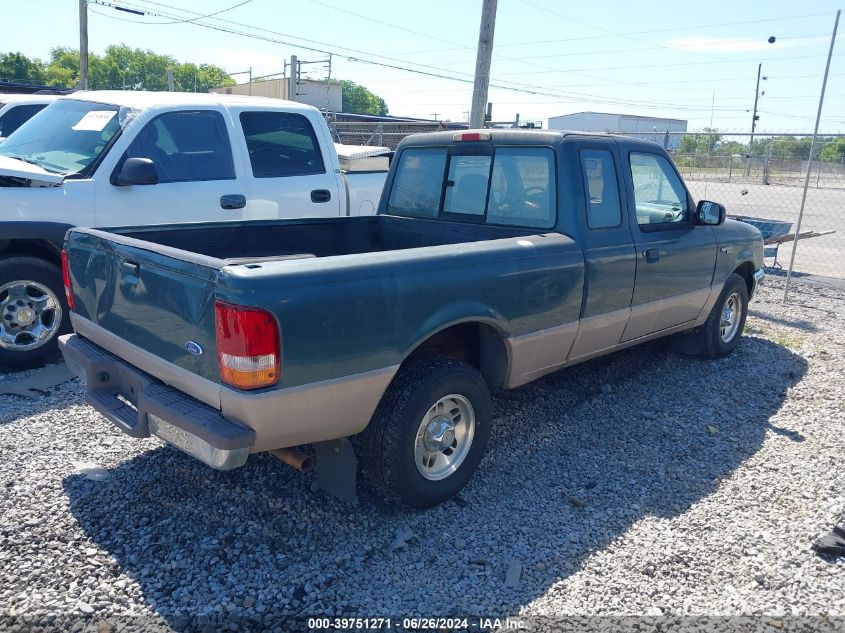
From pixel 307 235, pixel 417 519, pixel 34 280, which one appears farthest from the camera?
pixel 34 280

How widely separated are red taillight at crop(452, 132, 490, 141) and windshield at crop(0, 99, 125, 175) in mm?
2968

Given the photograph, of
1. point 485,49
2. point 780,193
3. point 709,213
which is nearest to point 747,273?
point 709,213

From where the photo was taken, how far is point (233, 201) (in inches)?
245

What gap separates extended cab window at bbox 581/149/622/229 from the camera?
14.9ft

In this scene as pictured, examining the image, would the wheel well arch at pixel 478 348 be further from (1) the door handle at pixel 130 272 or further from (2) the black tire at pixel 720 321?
(2) the black tire at pixel 720 321

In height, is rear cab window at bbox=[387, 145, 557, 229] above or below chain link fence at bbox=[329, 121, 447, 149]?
below

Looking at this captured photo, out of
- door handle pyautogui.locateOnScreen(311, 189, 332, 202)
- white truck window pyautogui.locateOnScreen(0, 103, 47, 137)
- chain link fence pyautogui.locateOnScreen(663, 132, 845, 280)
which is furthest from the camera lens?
chain link fence pyautogui.locateOnScreen(663, 132, 845, 280)

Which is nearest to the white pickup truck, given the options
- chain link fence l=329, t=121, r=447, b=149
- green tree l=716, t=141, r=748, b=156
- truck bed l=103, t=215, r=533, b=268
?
truck bed l=103, t=215, r=533, b=268

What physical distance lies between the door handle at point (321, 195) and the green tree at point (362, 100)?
106m

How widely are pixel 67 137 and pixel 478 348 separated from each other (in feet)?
14.0

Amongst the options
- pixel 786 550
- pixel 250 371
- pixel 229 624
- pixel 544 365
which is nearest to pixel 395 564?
pixel 229 624

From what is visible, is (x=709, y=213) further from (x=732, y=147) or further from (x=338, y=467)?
(x=732, y=147)

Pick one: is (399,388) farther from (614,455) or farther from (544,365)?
(614,455)

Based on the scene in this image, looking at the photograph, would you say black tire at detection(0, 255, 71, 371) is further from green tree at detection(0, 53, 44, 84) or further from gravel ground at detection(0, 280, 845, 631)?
green tree at detection(0, 53, 44, 84)
